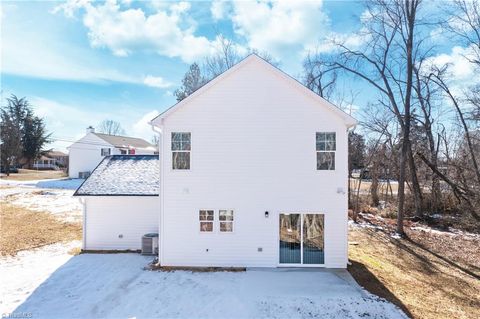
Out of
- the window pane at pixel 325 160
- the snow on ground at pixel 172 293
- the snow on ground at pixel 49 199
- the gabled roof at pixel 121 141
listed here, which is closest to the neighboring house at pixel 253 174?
the window pane at pixel 325 160

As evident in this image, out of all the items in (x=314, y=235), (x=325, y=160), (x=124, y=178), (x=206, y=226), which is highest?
(x=325, y=160)

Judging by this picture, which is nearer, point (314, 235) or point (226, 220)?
point (314, 235)

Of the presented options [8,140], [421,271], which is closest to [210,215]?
[421,271]

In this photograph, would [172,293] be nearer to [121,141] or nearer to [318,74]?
[318,74]

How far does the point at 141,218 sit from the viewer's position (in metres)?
13.2

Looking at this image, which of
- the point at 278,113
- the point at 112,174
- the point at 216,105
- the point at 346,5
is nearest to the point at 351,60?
the point at 346,5

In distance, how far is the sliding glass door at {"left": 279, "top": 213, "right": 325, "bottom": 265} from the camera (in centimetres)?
1132

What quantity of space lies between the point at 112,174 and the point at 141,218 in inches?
110

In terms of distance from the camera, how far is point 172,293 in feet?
29.4

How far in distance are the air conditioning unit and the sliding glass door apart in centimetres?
503

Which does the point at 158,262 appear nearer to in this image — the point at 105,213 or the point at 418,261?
the point at 105,213

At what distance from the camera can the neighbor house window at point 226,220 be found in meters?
11.5

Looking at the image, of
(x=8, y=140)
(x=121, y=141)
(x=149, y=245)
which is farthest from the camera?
(x=121, y=141)

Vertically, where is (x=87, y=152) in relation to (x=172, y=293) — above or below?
above
